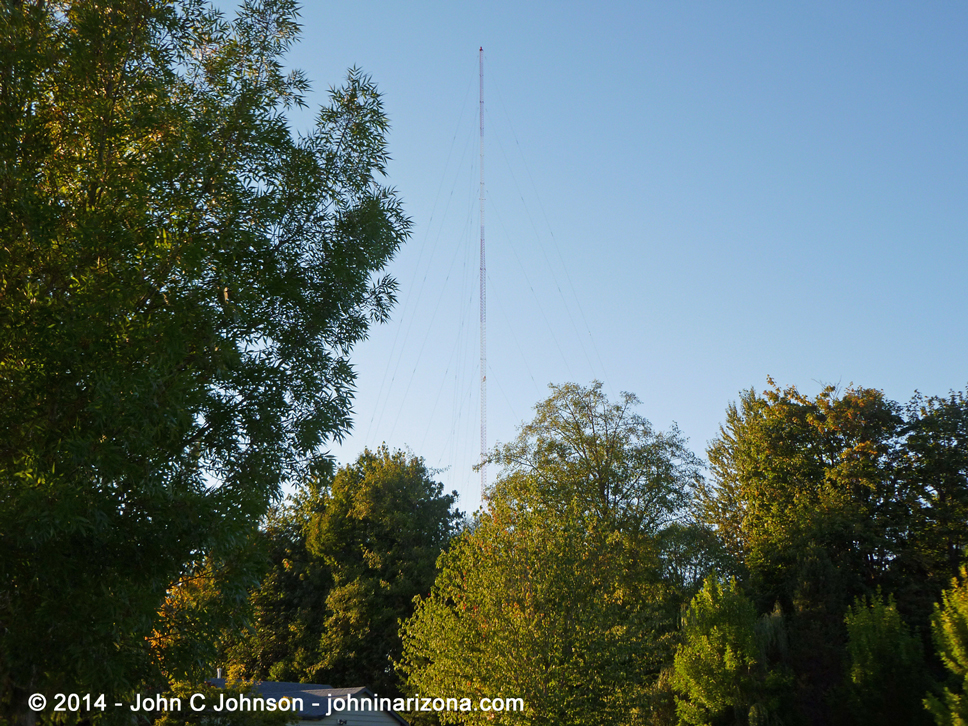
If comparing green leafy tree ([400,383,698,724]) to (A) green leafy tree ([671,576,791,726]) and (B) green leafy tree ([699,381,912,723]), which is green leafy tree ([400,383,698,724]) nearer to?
(A) green leafy tree ([671,576,791,726])

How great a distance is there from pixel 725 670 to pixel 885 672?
531 centimetres

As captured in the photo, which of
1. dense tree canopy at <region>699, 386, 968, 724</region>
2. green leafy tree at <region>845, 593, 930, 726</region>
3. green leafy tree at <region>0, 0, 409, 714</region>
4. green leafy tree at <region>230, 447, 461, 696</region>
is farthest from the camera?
green leafy tree at <region>230, 447, 461, 696</region>

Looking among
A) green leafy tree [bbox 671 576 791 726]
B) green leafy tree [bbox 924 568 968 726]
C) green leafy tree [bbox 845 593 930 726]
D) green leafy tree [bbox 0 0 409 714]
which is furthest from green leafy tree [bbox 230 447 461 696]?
green leafy tree [bbox 0 0 409 714]

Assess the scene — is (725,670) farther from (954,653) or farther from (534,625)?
(534,625)

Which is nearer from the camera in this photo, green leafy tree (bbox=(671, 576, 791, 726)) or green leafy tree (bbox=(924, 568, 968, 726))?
green leafy tree (bbox=(924, 568, 968, 726))

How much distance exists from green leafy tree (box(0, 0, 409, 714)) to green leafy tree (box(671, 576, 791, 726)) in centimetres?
2100

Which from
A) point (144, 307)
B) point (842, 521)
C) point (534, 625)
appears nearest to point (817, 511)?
point (842, 521)

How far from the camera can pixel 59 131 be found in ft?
29.9

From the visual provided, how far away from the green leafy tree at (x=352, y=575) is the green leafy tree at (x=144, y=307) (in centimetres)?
2722

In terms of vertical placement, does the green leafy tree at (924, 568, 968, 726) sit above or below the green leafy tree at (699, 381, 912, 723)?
below

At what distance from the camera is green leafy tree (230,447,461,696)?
36.2 meters

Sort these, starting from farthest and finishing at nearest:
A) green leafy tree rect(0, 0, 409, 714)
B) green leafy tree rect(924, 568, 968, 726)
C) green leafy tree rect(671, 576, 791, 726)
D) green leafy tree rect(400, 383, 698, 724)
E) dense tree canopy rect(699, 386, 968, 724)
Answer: dense tree canopy rect(699, 386, 968, 724)
green leafy tree rect(671, 576, 791, 726)
green leafy tree rect(924, 568, 968, 726)
green leafy tree rect(400, 383, 698, 724)
green leafy tree rect(0, 0, 409, 714)

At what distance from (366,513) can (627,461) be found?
13722mm

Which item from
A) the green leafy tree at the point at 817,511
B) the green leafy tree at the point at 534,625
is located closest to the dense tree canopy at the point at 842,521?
the green leafy tree at the point at 817,511
